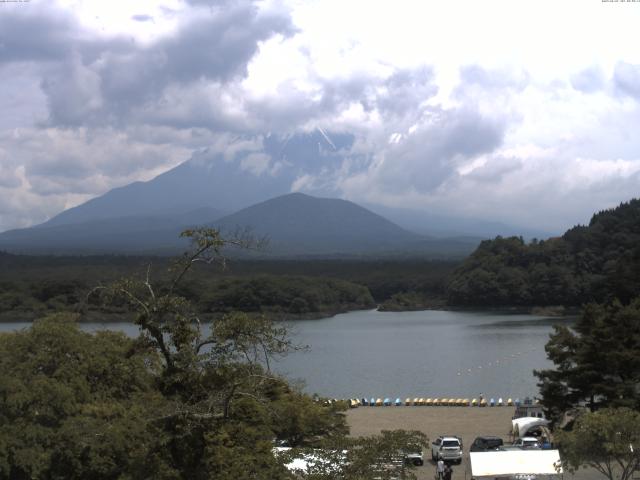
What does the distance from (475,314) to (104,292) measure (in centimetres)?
6978

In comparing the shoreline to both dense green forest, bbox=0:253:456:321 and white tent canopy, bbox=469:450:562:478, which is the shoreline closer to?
dense green forest, bbox=0:253:456:321

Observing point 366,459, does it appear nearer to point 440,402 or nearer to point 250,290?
point 440,402

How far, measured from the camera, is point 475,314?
76.6 meters

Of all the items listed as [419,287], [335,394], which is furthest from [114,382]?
[419,287]

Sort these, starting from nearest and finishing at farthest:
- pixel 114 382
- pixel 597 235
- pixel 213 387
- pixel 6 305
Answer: pixel 213 387 < pixel 114 382 < pixel 6 305 < pixel 597 235

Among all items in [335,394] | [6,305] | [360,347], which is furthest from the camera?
[6,305]

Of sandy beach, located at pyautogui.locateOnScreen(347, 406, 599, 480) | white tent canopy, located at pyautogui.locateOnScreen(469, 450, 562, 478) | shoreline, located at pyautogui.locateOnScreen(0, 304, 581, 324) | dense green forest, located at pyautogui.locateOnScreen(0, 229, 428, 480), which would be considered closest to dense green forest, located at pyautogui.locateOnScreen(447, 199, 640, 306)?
shoreline, located at pyautogui.locateOnScreen(0, 304, 581, 324)

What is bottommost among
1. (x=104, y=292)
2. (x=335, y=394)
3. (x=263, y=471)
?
(x=335, y=394)

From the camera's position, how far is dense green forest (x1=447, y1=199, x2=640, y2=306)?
77875 mm

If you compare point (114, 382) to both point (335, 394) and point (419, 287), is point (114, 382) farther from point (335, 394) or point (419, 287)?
point (419, 287)

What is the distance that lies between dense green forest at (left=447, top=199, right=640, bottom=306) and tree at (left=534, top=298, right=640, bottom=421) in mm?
54074

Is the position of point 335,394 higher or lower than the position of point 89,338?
lower

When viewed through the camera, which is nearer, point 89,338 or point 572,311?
point 89,338

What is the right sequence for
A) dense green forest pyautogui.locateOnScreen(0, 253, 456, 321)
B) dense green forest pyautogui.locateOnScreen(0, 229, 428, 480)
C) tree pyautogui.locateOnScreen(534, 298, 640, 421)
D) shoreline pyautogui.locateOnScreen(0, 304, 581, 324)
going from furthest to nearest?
dense green forest pyautogui.locateOnScreen(0, 253, 456, 321) < shoreline pyautogui.locateOnScreen(0, 304, 581, 324) < tree pyautogui.locateOnScreen(534, 298, 640, 421) < dense green forest pyautogui.locateOnScreen(0, 229, 428, 480)
